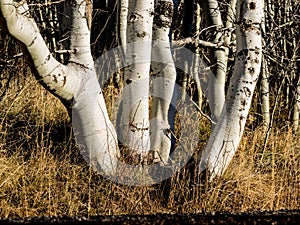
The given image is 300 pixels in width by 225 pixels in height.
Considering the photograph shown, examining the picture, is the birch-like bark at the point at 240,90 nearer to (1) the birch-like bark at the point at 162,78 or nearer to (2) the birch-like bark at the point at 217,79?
(1) the birch-like bark at the point at 162,78

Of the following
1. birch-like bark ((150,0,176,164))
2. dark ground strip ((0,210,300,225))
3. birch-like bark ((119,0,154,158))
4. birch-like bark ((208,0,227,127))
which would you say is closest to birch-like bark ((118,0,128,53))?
birch-like bark ((208,0,227,127))

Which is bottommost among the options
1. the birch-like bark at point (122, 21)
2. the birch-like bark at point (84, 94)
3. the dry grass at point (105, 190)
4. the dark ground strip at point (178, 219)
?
the dry grass at point (105, 190)

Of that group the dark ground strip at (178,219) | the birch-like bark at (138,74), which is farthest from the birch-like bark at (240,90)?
the dark ground strip at (178,219)

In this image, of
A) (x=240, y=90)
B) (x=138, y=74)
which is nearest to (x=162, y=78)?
(x=138, y=74)

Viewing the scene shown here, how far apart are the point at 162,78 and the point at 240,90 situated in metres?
0.85

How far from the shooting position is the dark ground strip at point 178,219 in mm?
2816

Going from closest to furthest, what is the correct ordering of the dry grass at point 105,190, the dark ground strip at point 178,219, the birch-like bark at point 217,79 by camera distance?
the dark ground strip at point 178,219 → the dry grass at point 105,190 → the birch-like bark at point 217,79

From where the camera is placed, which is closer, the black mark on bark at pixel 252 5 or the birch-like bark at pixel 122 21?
the black mark on bark at pixel 252 5

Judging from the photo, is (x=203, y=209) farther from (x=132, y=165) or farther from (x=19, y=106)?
(x=19, y=106)

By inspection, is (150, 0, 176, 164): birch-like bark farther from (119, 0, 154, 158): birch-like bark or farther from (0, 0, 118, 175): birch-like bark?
(0, 0, 118, 175): birch-like bark

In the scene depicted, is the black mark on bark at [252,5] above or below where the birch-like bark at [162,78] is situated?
above

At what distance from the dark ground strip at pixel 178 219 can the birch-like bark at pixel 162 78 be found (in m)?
1.96

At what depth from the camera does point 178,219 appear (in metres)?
2.87

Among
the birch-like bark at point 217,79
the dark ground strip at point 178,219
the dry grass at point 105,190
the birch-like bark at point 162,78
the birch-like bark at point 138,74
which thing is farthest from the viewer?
the birch-like bark at point 217,79
